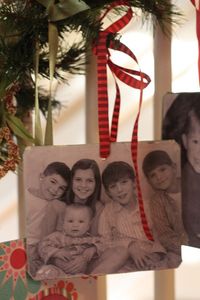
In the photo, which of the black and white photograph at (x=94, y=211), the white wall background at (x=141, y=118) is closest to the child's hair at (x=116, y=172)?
the black and white photograph at (x=94, y=211)

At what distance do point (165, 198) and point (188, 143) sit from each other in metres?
0.07

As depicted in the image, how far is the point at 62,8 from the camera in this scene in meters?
0.45

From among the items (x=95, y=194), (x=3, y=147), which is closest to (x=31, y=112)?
(x=3, y=147)

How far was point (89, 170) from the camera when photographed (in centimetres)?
48

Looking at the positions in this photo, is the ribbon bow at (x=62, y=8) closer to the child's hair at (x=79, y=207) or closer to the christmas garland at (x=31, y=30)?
the christmas garland at (x=31, y=30)

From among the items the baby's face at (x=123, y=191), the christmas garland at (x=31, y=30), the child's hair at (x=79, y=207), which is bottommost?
the child's hair at (x=79, y=207)

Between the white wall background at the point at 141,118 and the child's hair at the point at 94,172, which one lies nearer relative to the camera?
the child's hair at the point at 94,172

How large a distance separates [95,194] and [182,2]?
0.31 m

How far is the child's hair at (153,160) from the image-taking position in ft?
Answer: 1.64

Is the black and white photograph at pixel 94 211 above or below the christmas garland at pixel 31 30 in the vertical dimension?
below

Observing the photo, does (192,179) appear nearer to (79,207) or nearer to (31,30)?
(79,207)

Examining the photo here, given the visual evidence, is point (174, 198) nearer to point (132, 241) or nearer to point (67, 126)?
point (132, 241)

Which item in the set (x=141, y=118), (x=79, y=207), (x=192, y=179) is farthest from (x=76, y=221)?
(x=141, y=118)

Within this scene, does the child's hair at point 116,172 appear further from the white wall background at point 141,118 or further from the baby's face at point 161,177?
the white wall background at point 141,118
